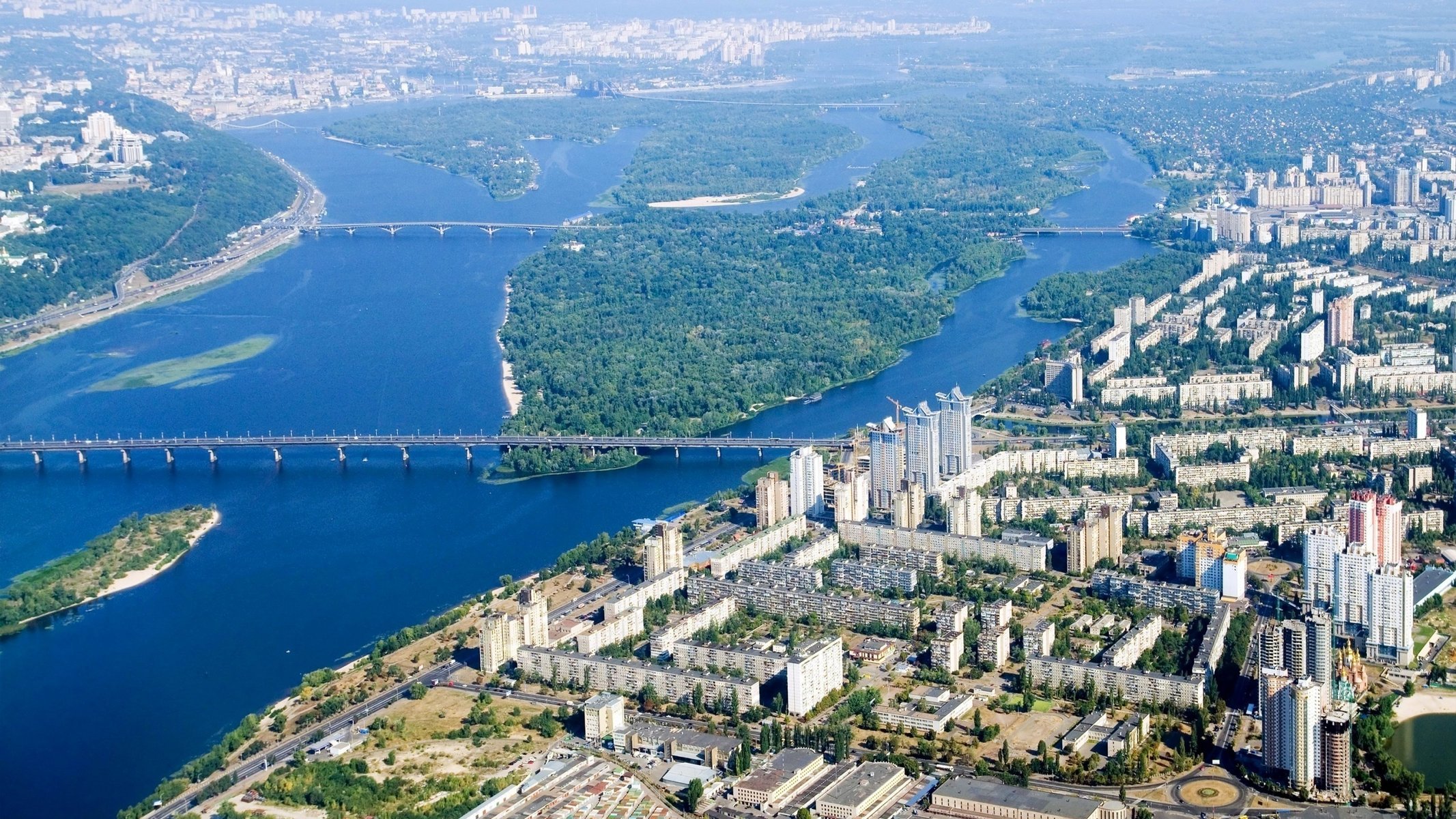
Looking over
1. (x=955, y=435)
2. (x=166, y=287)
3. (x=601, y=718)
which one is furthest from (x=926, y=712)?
(x=166, y=287)

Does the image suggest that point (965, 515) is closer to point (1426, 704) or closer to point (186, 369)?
point (1426, 704)

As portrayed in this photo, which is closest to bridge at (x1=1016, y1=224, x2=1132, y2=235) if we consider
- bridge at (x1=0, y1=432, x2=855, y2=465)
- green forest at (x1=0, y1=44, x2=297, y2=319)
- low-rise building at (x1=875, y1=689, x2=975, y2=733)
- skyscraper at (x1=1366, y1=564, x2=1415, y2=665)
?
green forest at (x1=0, y1=44, x2=297, y2=319)

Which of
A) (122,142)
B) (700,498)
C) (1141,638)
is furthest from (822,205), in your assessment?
(1141,638)

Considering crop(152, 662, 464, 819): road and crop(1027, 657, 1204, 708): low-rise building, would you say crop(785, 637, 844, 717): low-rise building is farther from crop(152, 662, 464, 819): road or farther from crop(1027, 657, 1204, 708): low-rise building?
crop(152, 662, 464, 819): road

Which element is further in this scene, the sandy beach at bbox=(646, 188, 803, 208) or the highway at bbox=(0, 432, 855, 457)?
the sandy beach at bbox=(646, 188, 803, 208)

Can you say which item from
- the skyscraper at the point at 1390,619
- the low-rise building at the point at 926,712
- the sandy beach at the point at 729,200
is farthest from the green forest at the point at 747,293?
the skyscraper at the point at 1390,619

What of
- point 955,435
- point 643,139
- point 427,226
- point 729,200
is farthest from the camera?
point 643,139
